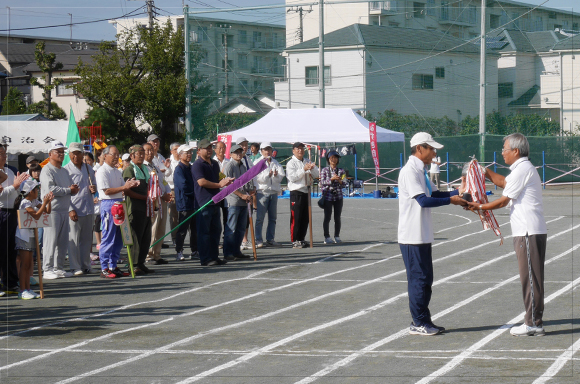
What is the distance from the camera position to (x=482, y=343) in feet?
23.4

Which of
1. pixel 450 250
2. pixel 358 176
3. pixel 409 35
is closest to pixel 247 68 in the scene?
pixel 409 35

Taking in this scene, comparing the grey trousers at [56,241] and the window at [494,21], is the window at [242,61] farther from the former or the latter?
the grey trousers at [56,241]

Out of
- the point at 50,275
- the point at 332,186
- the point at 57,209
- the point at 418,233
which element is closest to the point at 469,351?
the point at 418,233

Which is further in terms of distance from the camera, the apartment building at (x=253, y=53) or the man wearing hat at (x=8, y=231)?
the apartment building at (x=253, y=53)

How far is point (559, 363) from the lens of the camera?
636 centimetres

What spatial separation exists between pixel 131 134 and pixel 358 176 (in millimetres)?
12346

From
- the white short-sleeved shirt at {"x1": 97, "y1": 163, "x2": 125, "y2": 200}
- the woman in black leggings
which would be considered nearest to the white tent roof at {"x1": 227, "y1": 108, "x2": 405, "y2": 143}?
the woman in black leggings

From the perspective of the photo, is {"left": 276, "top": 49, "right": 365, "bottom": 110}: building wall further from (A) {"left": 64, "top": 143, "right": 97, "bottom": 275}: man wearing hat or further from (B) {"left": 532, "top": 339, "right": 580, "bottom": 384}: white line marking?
(B) {"left": 532, "top": 339, "right": 580, "bottom": 384}: white line marking

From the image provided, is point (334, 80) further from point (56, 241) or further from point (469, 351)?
point (469, 351)

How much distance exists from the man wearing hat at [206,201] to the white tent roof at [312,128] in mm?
12248

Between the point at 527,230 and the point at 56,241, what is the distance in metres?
7.18

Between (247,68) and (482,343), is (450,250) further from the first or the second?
(247,68)

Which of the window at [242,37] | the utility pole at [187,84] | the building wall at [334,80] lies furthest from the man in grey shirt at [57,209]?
the window at [242,37]

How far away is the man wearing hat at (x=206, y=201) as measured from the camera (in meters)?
12.8
